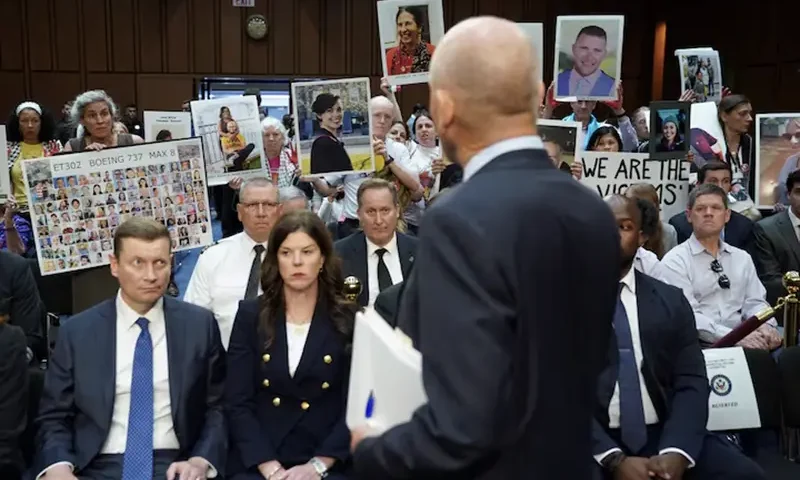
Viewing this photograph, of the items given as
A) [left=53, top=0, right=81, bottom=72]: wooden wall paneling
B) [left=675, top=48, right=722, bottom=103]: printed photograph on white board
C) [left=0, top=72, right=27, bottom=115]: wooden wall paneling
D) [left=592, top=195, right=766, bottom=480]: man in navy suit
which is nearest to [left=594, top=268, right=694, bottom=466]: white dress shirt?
[left=592, top=195, right=766, bottom=480]: man in navy suit

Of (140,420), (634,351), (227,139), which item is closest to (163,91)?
(227,139)

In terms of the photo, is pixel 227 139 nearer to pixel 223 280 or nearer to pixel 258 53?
pixel 223 280

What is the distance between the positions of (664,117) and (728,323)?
4.90 feet

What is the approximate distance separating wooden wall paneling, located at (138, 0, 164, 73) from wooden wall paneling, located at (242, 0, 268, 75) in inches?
51.5

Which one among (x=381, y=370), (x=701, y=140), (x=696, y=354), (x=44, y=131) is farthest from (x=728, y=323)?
(x=44, y=131)

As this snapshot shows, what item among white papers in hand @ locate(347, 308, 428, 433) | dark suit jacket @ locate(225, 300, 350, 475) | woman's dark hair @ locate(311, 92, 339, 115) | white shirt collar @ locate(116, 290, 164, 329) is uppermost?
woman's dark hair @ locate(311, 92, 339, 115)

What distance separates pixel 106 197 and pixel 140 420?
1895 millimetres

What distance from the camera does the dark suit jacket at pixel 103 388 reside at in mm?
2553

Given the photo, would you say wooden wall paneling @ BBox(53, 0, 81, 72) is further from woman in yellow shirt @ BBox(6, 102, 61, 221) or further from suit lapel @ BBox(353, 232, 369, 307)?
suit lapel @ BBox(353, 232, 369, 307)

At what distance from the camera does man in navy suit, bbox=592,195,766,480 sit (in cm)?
268

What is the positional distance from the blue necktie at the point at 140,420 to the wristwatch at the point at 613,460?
1.43 meters

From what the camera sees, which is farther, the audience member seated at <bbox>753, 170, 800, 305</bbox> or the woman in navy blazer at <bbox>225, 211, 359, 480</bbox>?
the audience member seated at <bbox>753, 170, 800, 305</bbox>

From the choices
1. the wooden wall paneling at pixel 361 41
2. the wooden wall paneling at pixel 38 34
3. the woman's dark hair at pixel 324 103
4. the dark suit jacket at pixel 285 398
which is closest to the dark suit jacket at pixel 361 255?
the dark suit jacket at pixel 285 398

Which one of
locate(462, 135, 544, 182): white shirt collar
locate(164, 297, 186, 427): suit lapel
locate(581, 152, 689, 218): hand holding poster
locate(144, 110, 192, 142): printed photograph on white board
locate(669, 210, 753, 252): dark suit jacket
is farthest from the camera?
locate(144, 110, 192, 142): printed photograph on white board
